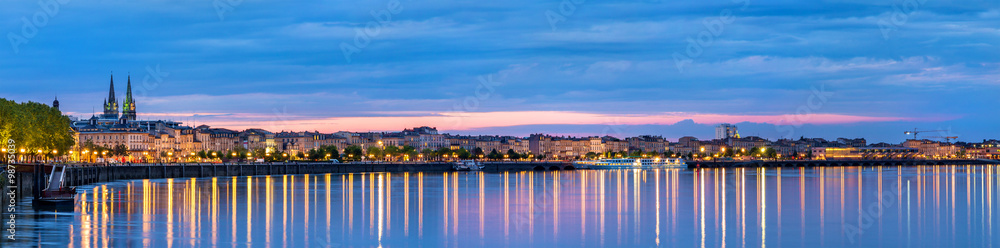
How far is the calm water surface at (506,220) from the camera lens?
32.8m

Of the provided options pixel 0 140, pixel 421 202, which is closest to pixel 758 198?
pixel 421 202

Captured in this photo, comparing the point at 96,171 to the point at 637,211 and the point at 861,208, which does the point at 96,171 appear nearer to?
the point at 637,211

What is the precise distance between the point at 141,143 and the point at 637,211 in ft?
397

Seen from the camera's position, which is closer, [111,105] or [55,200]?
[55,200]

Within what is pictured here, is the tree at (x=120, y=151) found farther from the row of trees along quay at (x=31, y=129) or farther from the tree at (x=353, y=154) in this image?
the row of trees along quay at (x=31, y=129)

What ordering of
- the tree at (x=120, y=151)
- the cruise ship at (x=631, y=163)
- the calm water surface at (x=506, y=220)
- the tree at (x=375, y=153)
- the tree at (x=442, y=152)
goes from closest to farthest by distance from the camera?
the calm water surface at (x=506, y=220) < the tree at (x=120, y=151) < the cruise ship at (x=631, y=163) < the tree at (x=375, y=153) < the tree at (x=442, y=152)

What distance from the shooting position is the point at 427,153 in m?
192

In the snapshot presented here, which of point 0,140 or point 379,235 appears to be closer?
point 379,235

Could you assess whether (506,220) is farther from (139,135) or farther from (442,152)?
(442,152)

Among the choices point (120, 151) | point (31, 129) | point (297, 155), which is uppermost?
point (31, 129)

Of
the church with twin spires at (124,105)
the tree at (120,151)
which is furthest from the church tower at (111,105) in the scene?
the tree at (120,151)

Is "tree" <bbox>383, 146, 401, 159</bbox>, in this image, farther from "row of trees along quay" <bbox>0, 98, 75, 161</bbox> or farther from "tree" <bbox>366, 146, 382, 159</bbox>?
"row of trees along quay" <bbox>0, 98, 75, 161</bbox>

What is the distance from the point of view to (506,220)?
40875 millimetres

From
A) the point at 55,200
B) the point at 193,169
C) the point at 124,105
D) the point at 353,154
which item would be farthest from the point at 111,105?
the point at 55,200
